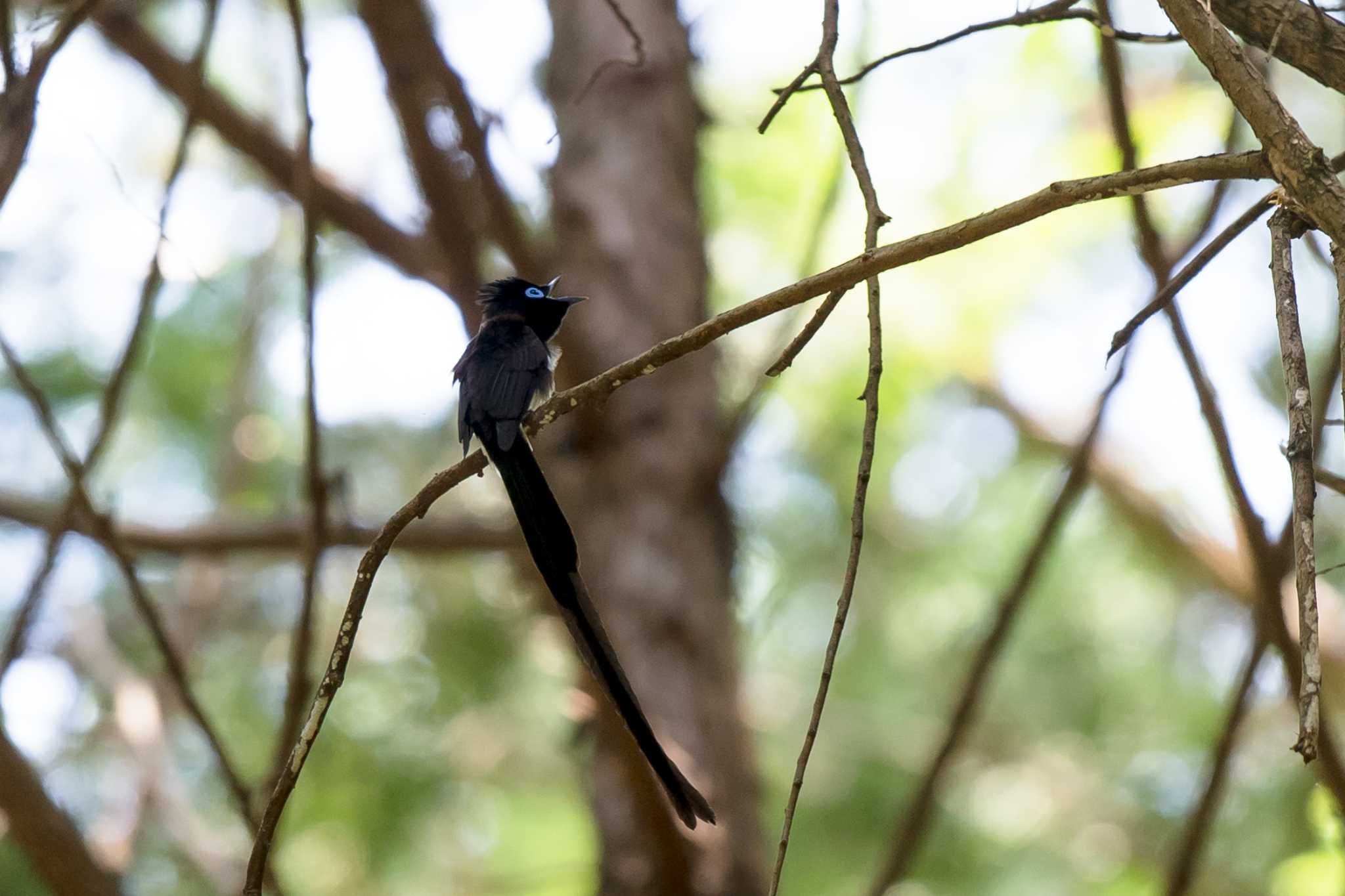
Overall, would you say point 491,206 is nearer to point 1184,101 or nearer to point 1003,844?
point 1184,101

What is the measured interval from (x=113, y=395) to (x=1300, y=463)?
236 cm

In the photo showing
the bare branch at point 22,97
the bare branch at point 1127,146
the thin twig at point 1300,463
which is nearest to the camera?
the thin twig at point 1300,463

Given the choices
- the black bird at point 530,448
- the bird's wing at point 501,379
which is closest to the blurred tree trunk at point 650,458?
the black bird at point 530,448

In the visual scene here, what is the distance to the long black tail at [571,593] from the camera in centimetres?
163

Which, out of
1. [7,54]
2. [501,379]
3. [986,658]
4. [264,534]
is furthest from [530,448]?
[264,534]

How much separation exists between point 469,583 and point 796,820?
1926 mm

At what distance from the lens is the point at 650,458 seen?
347cm

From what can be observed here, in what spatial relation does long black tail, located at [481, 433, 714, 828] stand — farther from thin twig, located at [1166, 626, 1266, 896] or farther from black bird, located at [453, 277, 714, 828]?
thin twig, located at [1166, 626, 1266, 896]

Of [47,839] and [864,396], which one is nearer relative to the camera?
[864,396]

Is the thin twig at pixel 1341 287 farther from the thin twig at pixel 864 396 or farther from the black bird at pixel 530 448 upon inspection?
the black bird at pixel 530 448

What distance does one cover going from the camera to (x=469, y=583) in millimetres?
6258

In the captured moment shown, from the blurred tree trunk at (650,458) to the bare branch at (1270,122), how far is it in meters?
1.76

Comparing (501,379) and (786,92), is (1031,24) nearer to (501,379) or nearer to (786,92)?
(786,92)

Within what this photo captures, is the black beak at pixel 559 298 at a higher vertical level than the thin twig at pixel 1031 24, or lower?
higher
